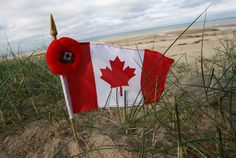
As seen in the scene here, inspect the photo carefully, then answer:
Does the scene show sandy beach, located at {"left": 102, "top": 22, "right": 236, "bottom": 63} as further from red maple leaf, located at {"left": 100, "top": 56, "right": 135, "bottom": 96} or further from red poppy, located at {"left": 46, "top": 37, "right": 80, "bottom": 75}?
red poppy, located at {"left": 46, "top": 37, "right": 80, "bottom": 75}

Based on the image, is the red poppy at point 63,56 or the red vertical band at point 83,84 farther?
the red vertical band at point 83,84

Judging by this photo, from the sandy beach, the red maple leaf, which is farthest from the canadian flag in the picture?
the sandy beach

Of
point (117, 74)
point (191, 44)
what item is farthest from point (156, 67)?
point (191, 44)

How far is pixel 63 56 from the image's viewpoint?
45.6 inches

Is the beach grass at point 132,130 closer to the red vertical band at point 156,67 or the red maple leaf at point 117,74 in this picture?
the red vertical band at point 156,67

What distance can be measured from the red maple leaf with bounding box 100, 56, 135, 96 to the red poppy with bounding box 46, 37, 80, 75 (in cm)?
19

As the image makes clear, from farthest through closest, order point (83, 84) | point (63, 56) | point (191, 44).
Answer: point (191, 44), point (83, 84), point (63, 56)

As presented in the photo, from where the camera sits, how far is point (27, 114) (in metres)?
1.50

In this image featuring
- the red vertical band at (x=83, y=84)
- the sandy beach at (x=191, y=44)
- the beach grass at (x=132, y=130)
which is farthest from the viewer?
the sandy beach at (x=191, y=44)

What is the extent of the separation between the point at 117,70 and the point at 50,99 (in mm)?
657

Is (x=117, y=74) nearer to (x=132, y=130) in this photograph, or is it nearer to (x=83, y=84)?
(x=83, y=84)

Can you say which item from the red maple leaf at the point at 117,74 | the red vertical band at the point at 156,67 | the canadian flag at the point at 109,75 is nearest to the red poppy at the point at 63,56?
the canadian flag at the point at 109,75

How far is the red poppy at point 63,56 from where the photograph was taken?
112 cm

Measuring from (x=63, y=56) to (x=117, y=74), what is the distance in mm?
325
